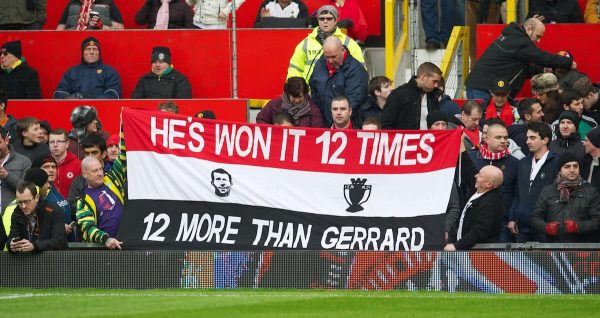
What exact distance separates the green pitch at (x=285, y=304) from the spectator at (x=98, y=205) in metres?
0.82

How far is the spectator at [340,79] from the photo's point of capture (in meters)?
17.4

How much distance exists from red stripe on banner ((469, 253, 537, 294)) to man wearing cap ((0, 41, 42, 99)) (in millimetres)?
8186

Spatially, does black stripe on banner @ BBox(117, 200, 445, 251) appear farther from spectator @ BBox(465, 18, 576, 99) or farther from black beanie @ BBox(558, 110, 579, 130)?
spectator @ BBox(465, 18, 576, 99)

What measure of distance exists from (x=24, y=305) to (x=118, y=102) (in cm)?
652

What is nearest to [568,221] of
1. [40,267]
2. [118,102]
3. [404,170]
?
[404,170]

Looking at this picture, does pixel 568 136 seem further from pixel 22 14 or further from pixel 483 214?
pixel 22 14

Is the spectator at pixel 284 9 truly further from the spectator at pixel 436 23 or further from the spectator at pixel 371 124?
the spectator at pixel 371 124

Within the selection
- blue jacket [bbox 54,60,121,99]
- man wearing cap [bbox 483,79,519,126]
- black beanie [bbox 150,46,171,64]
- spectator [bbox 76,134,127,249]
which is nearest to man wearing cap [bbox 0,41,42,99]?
blue jacket [bbox 54,60,121,99]

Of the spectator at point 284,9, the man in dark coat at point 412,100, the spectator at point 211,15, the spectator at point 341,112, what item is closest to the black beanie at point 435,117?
the man in dark coat at point 412,100

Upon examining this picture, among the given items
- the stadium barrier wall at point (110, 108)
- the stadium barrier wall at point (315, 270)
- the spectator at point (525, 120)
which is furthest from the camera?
the stadium barrier wall at point (110, 108)

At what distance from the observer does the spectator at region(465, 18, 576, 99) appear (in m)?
18.5

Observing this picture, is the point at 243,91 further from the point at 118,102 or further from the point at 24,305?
the point at 24,305

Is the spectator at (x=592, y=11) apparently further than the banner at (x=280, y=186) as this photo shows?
Yes

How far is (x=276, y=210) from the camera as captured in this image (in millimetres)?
15211
